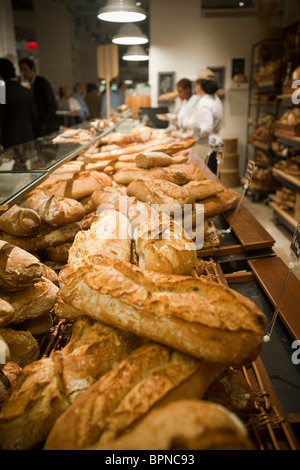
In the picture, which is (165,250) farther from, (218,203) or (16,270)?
(218,203)

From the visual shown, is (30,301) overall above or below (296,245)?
below

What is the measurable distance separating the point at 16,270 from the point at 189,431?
87 cm

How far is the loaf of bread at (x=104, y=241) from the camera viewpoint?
146 cm

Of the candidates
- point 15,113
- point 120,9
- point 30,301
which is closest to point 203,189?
point 30,301

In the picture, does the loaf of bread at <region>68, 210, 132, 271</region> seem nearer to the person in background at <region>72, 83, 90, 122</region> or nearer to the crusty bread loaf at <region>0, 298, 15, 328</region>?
the crusty bread loaf at <region>0, 298, 15, 328</region>

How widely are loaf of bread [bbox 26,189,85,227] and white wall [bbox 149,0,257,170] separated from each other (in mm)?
6950

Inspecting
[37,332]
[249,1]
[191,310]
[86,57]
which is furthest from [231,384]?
[86,57]

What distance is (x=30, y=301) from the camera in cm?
132

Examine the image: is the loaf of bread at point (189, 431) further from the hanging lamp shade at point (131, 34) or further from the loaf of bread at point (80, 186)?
the hanging lamp shade at point (131, 34)

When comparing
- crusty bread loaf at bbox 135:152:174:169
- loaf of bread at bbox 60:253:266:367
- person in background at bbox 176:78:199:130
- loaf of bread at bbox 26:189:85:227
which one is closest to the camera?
loaf of bread at bbox 60:253:266:367

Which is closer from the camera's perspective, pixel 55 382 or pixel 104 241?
pixel 55 382

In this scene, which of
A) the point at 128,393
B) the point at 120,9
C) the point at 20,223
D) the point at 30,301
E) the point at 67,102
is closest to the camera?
the point at 128,393

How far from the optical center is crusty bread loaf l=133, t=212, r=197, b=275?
138cm

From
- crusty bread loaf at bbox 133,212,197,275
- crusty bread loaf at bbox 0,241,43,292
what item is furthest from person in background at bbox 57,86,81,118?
crusty bread loaf at bbox 0,241,43,292
